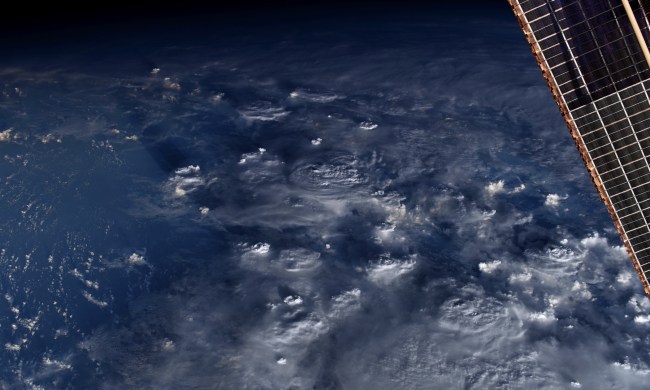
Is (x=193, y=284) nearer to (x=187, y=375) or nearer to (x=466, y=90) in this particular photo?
(x=187, y=375)

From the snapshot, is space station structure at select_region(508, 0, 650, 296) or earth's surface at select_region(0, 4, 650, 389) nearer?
space station structure at select_region(508, 0, 650, 296)

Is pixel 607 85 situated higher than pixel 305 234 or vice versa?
pixel 607 85

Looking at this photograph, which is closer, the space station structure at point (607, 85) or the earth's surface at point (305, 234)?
the space station structure at point (607, 85)

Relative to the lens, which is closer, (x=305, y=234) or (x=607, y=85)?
(x=607, y=85)
